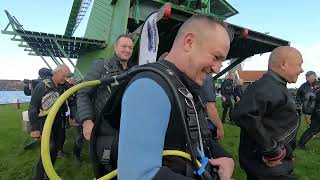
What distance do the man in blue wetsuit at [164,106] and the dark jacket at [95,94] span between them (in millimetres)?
2115

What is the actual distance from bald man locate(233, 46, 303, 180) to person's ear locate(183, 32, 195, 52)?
6.40 ft

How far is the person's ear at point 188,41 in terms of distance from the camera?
169 centimetres

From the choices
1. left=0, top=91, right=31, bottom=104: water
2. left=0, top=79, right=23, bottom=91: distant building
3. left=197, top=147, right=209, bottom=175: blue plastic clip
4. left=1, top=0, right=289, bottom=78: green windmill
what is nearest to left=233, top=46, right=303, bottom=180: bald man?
left=197, top=147, right=209, bottom=175: blue plastic clip

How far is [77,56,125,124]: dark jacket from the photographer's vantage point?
148 inches

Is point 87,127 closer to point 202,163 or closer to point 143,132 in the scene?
point 202,163

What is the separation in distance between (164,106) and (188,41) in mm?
445

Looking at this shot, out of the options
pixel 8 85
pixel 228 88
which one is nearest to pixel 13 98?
pixel 228 88

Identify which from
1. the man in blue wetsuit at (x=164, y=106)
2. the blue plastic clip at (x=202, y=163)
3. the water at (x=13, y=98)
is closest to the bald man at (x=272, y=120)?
the man in blue wetsuit at (x=164, y=106)

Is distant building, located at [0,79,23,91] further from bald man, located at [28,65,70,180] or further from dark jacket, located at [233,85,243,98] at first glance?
bald man, located at [28,65,70,180]

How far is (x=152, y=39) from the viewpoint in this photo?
5.43 meters

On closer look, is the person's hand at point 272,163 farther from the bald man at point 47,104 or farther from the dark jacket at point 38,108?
the dark jacket at point 38,108

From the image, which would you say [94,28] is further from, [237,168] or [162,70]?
[162,70]

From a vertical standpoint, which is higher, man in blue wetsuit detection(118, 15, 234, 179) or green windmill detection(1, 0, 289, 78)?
green windmill detection(1, 0, 289, 78)

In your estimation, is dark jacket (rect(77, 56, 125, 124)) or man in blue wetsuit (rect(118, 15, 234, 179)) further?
dark jacket (rect(77, 56, 125, 124))
